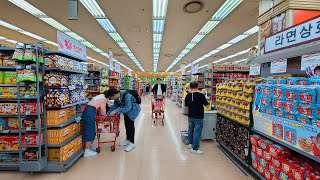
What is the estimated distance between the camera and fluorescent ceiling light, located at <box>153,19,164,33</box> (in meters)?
8.88

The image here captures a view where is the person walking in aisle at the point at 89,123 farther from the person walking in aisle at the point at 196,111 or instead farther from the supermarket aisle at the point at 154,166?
the person walking in aisle at the point at 196,111

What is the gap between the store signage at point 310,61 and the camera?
231cm

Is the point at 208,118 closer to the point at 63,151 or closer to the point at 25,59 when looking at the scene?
the point at 63,151

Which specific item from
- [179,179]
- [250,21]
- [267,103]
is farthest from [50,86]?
[250,21]

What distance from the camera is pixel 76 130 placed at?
4.19 m

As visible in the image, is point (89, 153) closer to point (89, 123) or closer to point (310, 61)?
point (89, 123)

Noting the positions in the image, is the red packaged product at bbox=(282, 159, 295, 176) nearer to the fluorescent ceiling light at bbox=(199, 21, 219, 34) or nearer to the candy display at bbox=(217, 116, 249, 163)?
the candy display at bbox=(217, 116, 249, 163)

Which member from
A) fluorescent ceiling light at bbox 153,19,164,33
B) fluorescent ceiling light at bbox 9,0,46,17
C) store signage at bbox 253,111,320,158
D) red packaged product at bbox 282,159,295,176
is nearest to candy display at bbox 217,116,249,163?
store signage at bbox 253,111,320,158

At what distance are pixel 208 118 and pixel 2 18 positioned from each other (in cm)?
894

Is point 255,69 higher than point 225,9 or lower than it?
lower

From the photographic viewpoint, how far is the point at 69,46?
3.82 metres

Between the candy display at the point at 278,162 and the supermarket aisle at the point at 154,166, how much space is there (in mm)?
501

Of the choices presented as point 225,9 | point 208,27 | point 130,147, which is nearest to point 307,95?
point 130,147

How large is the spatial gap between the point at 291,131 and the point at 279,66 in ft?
3.47
